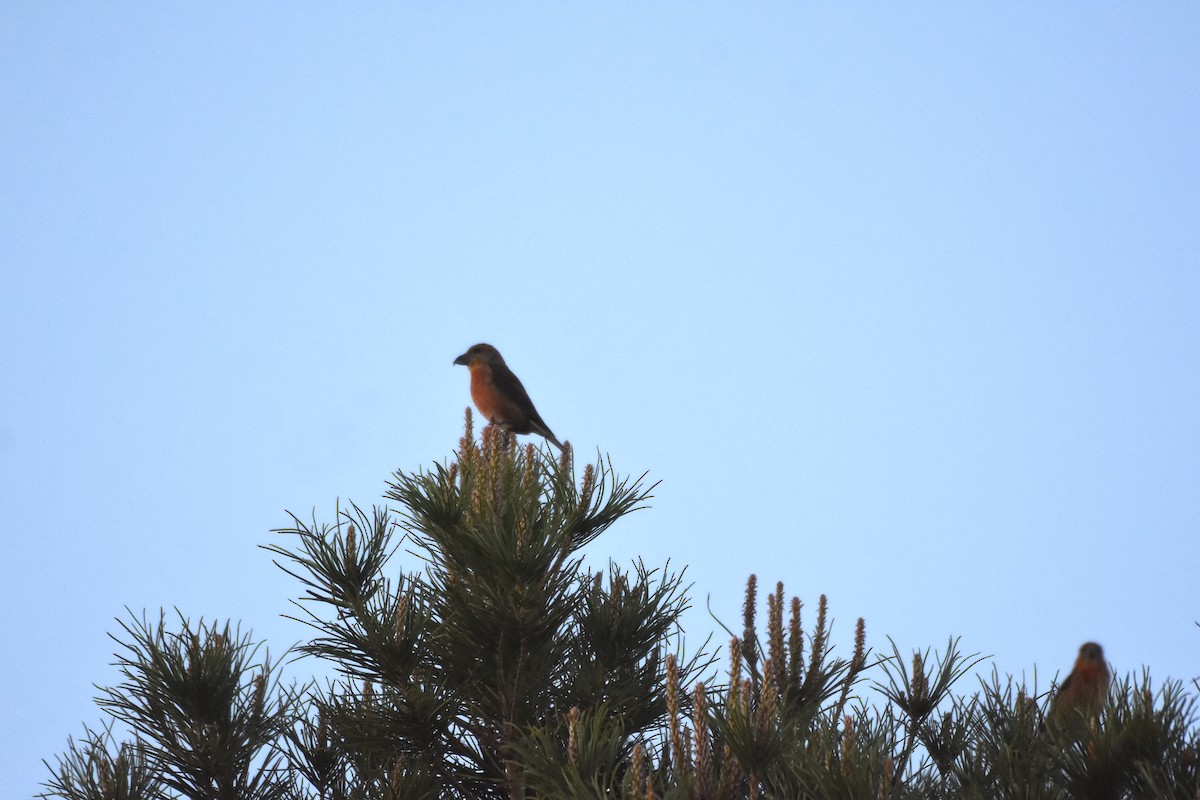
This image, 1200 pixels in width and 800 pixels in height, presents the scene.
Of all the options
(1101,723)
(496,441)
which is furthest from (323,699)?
(1101,723)

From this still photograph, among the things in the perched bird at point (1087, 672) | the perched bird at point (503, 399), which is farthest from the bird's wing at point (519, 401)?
the perched bird at point (1087, 672)

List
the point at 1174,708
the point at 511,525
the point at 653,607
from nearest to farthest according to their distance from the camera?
the point at 1174,708 → the point at 511,525 → the point at 653,607

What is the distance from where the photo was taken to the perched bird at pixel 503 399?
27.1ft

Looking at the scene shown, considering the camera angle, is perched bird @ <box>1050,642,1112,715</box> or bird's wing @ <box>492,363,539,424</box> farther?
bird's wing @ <box>492,363,539,424</box>

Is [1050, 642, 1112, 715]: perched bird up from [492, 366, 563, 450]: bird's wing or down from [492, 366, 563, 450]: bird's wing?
down

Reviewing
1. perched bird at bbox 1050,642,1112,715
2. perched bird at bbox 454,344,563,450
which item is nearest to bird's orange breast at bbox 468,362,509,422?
perched bird at bbox 454,344,563,450

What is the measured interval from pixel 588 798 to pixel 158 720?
5.70 feet

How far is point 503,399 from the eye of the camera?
8.23 metres

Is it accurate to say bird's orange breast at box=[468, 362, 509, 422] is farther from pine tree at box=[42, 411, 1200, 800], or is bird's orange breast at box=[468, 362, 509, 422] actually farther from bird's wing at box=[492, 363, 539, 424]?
pine tree at box=[42, 411, 1200, 800]

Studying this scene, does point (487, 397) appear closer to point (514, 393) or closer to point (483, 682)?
point (514, 393)

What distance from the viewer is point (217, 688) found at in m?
3.88

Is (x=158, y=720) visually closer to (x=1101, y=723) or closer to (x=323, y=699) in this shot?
(x=323, y=699)

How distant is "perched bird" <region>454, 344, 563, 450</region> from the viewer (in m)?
8.26

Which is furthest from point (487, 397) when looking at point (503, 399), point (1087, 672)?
point (1087, 672)
